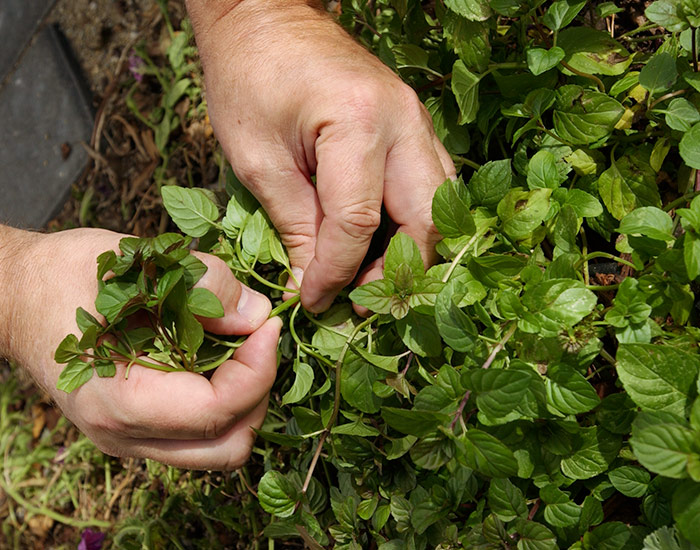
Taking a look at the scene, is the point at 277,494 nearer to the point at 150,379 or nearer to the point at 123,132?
the point at 150,379

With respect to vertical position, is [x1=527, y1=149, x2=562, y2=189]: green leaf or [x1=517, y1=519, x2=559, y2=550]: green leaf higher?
[x1=527, y1=149, x2=562, y2=189]: green leaf

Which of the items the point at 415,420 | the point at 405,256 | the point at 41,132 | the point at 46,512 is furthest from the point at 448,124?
the point at 41,132

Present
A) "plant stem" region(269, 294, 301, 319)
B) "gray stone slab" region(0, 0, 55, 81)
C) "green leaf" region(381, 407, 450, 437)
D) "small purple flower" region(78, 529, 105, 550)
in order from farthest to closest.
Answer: "gray stone slab" region(0, 0, 55, 81) → "small purple flower" region(78, 529, 105, 550) → "plant stem" region(269, 294, 301, 319) → "green leaf" region(381, 407, 450, 437)

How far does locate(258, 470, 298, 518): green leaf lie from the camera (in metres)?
1.04

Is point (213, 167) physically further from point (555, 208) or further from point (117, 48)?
point (555, 208)

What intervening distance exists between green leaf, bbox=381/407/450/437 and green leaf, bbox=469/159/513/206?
1.17 feet

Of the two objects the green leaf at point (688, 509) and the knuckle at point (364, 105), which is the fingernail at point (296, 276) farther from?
the green leaf at point (688, 509)

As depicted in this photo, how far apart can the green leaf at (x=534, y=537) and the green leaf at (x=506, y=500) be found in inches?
0.6

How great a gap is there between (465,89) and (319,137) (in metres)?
0.25

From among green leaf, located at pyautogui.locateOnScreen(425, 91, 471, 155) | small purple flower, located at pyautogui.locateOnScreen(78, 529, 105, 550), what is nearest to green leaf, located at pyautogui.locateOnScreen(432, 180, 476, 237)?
green leaf, located at pyautogui.locateOnScreen(425, 91, 471, 155)

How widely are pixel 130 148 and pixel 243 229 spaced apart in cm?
116

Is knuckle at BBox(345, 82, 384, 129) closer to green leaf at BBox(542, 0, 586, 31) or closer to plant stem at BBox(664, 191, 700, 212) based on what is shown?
green leaf at BBox(542, 0, 586, 31)

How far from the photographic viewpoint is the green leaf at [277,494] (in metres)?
1.04

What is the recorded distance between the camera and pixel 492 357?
0.87 metres
